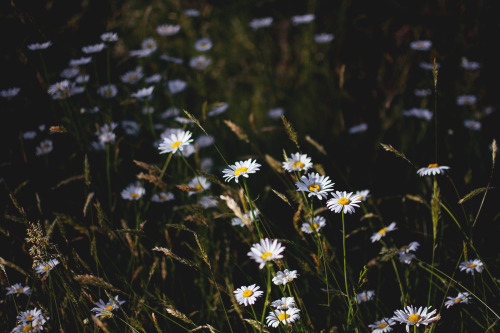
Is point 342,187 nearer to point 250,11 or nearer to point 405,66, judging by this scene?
point 405,66

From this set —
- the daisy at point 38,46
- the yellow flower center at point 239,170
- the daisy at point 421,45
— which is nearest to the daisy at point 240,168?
the yellow flower center at point 239,170

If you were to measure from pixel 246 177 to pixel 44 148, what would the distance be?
126 centimetres

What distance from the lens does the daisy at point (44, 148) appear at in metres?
2.02

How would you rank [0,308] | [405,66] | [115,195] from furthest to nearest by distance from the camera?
[405,66] → [115,195] → [0,308]

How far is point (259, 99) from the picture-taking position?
3514 mm

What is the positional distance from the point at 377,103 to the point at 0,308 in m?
2.25

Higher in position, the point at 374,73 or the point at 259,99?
the point at 374,73

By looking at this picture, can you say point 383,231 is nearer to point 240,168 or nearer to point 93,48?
point 240,168

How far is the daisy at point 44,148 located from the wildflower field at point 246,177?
0.04 ft

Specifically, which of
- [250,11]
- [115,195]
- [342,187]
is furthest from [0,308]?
[250,11]

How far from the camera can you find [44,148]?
2053 millimetres

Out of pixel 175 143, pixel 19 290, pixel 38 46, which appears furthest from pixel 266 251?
pixel 38 46

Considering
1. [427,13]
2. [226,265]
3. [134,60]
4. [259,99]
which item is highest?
[427,13]

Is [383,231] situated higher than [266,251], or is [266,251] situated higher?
[266,251]
